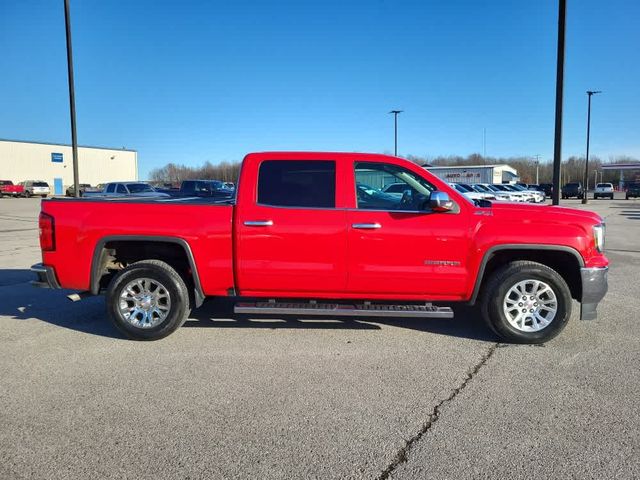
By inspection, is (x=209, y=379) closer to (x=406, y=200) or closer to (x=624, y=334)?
(x=406, y=200)

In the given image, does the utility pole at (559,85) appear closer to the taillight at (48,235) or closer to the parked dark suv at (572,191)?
the taillight at (48,235)

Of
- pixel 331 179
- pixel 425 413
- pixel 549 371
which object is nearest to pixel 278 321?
pixel 331 179

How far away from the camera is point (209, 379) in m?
4.09

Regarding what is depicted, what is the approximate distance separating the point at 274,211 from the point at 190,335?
5.49 ft

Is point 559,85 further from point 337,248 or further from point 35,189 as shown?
point 35,189

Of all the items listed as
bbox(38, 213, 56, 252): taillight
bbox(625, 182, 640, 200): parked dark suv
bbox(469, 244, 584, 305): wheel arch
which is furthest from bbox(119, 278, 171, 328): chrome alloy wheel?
bbox(625, 182, 640, 200): parked dark suv

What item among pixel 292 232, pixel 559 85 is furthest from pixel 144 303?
pixel 559 85

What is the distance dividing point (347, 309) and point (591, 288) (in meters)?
2.46

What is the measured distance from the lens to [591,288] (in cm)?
481

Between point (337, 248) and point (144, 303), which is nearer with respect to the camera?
point (337, 248)

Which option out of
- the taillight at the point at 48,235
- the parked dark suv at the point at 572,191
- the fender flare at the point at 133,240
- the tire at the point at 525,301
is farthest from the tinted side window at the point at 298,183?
the parked dark suv at the point at 572,191

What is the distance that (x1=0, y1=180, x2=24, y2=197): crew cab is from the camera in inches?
2031

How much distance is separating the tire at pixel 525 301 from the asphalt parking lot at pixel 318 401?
16 cm

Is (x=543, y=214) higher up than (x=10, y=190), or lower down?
lower down
